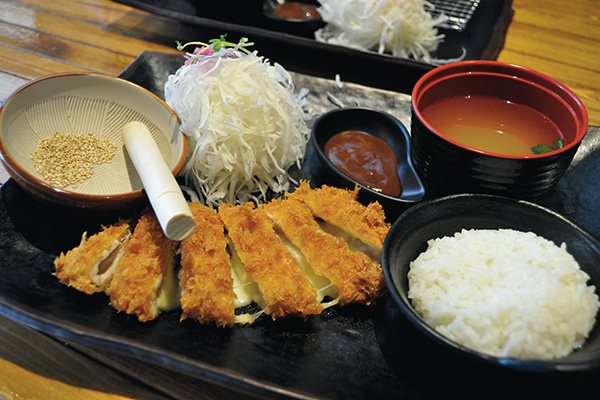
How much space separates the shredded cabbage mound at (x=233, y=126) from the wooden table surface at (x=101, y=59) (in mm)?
1148

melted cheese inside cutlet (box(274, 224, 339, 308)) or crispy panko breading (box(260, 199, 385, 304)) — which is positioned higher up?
crispy panko breading (box(260, 199, 385, 304))

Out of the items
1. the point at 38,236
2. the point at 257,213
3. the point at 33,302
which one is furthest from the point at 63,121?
the point at 257,213

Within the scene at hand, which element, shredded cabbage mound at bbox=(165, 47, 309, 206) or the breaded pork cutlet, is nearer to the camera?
the breaded pork cutlet

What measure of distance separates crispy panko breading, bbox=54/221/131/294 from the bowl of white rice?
4.18ft

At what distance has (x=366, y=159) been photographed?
2910 mm

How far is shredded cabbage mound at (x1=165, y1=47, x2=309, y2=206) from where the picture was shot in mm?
2822

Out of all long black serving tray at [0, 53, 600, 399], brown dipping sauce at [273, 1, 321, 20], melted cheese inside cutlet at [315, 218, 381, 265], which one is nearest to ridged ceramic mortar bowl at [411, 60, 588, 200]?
melted cheese inside cutlet at [315, 218, 381, 265]

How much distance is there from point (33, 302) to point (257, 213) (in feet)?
3.63

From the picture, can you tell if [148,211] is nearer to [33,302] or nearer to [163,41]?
[33,302]

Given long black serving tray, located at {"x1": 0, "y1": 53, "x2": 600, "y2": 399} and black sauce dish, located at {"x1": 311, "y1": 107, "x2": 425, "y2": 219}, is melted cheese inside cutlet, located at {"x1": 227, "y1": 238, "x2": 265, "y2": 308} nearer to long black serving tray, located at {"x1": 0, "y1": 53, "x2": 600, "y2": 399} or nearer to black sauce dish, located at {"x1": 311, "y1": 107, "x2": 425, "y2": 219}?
long black serving tray, located at {"x1": 0, "y1": 53, "x2": 600, "y2": 399}

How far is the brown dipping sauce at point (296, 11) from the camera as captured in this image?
443cm

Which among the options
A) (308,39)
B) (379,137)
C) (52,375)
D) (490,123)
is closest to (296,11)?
(308,39)

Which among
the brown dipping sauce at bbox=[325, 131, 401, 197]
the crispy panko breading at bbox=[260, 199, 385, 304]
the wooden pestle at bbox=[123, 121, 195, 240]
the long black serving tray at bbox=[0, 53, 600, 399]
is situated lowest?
the long black serving tray at bbox=[0, 53, 600, 399]

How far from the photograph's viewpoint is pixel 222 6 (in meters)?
4.27
